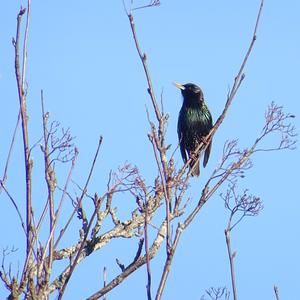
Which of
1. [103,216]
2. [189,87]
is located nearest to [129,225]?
[103,216]

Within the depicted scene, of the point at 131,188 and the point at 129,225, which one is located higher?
the point at 129,225

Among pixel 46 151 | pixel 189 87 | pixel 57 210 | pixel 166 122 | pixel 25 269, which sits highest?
pixel 189 87

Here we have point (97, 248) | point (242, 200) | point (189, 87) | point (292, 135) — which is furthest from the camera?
point (189, 87)

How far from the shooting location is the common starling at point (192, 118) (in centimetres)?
901

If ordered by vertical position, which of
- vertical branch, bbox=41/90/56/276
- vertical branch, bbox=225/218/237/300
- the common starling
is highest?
the common starling

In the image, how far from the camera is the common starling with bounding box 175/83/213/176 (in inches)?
355

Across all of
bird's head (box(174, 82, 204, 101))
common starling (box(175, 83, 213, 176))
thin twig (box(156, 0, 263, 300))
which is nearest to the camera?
thin twig (box(156, 0, 263, 300))

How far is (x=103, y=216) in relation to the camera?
4371 mm

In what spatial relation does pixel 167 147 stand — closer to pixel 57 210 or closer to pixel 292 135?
pixel 57 210

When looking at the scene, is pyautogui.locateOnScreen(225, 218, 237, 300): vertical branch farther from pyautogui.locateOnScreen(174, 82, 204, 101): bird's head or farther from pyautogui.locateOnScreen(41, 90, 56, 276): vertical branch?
pyautogui.locateOnScreen(174, 82, 204, 101): bird's head

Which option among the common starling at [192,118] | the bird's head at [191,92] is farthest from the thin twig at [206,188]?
the bird's head at [191,92]

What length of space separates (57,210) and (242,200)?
3.34 feet

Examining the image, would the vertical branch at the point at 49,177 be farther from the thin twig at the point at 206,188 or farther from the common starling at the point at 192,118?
the common starling at the point at 192,118

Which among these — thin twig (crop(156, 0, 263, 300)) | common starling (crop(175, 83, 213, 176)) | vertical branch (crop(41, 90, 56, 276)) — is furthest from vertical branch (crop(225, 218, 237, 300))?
common starling (crop(175, 83, 213, 176))
